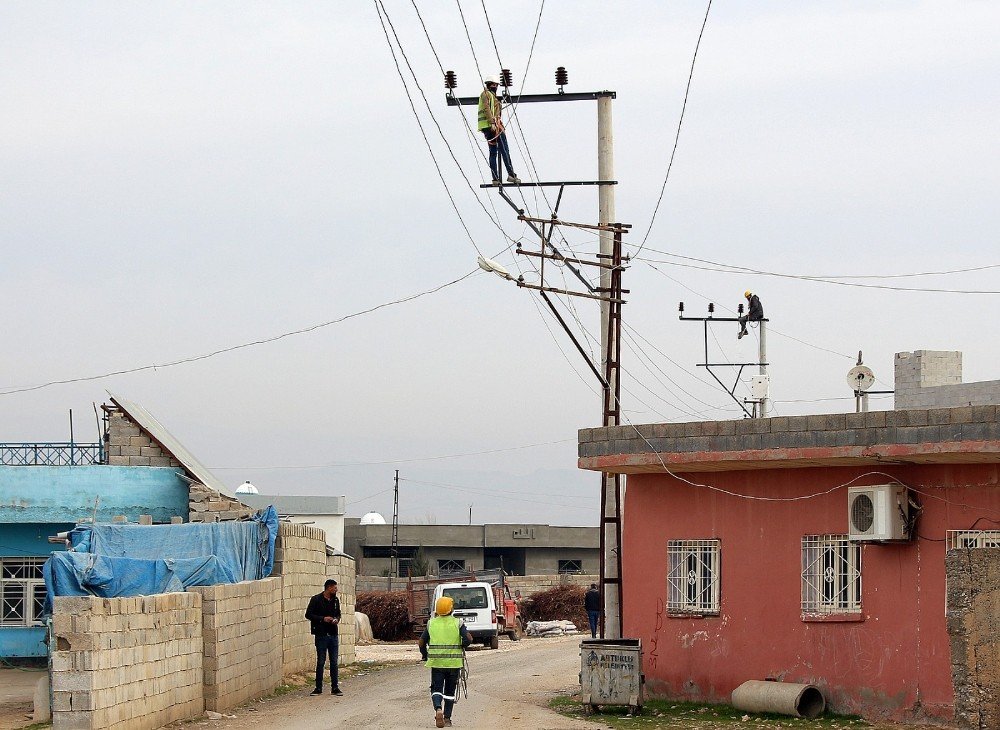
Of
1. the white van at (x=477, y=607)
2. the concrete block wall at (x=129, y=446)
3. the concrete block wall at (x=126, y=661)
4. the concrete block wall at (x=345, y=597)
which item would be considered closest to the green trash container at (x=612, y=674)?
the concrete block wall at (x=126, y=661)

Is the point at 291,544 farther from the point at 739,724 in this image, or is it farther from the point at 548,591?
the point at 548,591

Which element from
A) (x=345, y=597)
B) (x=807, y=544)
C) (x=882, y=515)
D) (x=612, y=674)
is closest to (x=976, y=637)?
(x=882, y=515)

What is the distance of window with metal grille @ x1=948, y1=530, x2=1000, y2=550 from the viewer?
48.3 feet

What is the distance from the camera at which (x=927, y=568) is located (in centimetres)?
1554

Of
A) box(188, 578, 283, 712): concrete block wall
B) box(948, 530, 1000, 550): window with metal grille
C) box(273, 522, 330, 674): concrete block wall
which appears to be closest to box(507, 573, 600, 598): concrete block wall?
box(273, 522, 330, 674): concrete block wall

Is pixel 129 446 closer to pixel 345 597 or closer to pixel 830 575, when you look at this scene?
pixel 345 597

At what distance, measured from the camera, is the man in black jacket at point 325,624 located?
1975cm

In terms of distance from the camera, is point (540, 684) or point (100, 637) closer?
point (100, 637)

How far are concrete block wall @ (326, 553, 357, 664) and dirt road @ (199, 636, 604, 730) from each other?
113 cm

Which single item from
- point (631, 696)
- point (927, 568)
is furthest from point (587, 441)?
point (927, 568)

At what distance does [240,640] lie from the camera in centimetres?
1862

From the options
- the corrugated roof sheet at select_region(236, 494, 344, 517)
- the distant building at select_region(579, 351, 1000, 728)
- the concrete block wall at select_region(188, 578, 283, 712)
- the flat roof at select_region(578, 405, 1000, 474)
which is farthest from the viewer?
the corrugated roof sheet at select_region(236, 494, 344, 517)

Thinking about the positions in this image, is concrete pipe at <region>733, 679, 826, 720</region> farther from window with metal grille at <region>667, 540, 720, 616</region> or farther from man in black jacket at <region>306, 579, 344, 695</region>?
man in black jacket at <region>306, 579, 344, 695</region>

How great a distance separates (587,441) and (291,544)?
6982 millimetres
